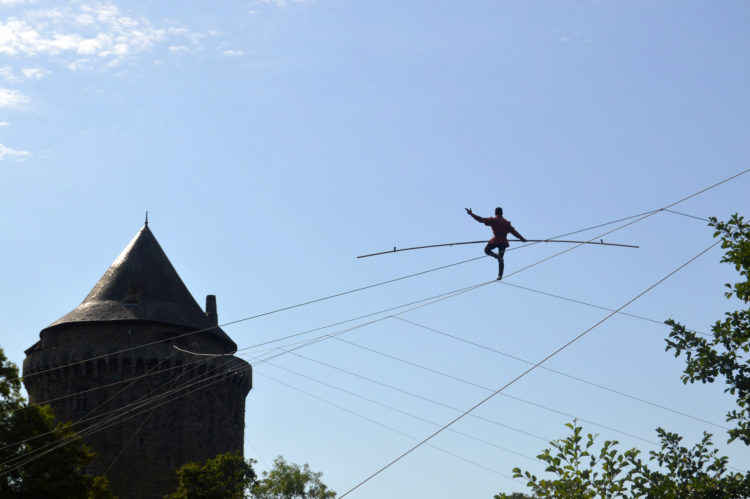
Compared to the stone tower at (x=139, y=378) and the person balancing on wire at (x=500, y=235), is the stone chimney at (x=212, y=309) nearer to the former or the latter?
the stone tower at (x=139, y=378)

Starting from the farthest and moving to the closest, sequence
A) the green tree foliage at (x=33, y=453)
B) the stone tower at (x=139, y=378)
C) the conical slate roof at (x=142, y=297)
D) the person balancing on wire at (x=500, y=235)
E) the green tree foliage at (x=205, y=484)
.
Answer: the conical slate roof at (x=142, y=297) < the stone tower at (x=139, y=378) < the green tree foliage at (x=205, y=484) < the green tree foliage at (x=33, y=453) < the person balancing on wire at (x=500, y=235)

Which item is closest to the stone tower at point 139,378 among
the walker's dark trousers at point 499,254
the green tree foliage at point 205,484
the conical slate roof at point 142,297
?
the conical slate roof at point 142,297

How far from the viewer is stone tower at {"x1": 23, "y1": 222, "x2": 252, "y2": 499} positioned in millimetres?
60688

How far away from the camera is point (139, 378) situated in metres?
62.2

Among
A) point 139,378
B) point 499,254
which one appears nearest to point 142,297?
point 139,378

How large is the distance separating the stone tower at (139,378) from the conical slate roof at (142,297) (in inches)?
3.0

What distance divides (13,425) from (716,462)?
101ft

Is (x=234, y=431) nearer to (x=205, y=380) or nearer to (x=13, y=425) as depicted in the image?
(x=205, y=380)

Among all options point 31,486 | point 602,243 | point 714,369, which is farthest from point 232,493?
point 714,369

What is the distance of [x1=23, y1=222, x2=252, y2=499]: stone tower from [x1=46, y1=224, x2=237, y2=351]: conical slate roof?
0.25ft

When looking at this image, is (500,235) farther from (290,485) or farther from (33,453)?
(290,485)

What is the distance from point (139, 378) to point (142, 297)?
473 cm

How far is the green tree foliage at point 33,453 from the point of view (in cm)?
4466

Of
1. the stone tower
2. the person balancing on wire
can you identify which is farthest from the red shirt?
the stone tower
